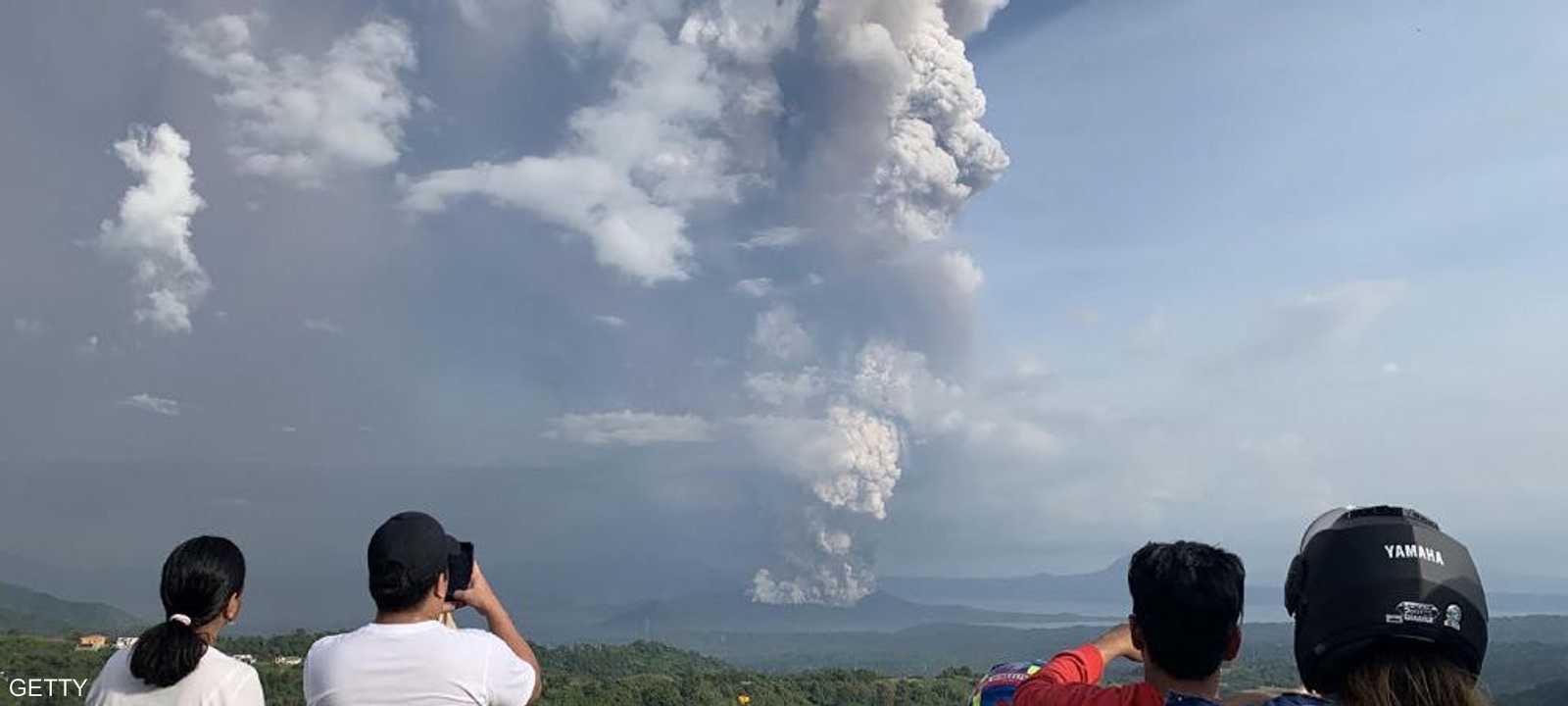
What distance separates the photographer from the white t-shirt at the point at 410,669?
9.67 feet

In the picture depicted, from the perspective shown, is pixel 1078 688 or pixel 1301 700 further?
pixel 1078 688

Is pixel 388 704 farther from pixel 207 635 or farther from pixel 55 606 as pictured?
pixel 55 606

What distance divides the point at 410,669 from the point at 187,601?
0.78 meters

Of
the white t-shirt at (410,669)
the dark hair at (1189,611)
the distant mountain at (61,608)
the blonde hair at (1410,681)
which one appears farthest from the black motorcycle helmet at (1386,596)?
the distant mountain at (61,608)

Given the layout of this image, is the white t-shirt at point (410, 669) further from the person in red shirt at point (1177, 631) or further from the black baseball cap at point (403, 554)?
the person in red shirt at point (1177, 631)

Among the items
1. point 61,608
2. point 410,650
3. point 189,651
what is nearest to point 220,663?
point 189,651

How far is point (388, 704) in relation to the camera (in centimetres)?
294

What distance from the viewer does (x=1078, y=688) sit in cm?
223

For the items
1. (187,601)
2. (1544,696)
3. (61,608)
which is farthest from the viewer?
(61,608)

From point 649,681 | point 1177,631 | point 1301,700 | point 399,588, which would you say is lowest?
point 649,681

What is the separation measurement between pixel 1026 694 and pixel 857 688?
60.7 metres

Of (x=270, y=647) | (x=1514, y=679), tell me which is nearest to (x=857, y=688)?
(x=270, y=647)

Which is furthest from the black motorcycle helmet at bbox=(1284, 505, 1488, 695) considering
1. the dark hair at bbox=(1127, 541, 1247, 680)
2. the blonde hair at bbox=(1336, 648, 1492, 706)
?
the dark hair at bbox=(1127, 541, 1247, 680)

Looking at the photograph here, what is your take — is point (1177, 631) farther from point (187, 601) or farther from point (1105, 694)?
point (187, 601)
